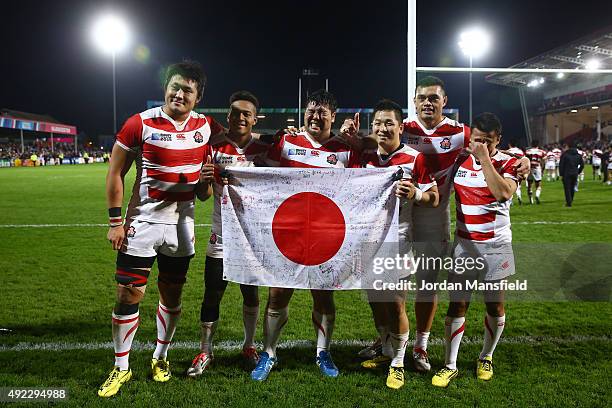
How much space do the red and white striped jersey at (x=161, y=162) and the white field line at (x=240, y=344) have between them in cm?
123

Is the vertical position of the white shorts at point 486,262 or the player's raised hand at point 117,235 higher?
the player's raised hand at point 117,235

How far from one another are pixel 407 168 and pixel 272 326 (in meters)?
1.45

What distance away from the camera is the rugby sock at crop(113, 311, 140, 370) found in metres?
3.34

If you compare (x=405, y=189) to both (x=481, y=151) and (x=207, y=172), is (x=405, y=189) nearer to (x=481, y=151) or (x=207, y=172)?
(x=481, y=151)

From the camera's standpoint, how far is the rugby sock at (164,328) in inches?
140

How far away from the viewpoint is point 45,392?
3.20 meters

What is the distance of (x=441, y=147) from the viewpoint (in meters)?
3.65

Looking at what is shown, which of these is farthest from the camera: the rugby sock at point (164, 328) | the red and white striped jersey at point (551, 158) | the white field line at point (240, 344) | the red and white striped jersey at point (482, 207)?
the red and white striped jersey at point (551, 158)

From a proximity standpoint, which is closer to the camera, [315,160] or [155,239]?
[155,239]

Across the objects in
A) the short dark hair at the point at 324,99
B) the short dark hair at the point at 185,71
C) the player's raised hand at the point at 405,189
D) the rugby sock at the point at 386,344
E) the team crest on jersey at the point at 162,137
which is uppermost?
the short dark hair at the point at 185,71

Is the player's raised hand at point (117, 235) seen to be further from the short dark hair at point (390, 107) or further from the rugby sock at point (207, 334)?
the short dark hair at point (390, 107)

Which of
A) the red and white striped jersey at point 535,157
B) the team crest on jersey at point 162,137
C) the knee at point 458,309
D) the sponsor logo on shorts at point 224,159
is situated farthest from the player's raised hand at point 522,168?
the red and white striped jersey at point 535,157

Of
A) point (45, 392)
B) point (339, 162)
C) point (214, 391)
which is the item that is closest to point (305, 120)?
point (339, 162)

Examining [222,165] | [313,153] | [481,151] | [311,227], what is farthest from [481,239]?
[222,165]
